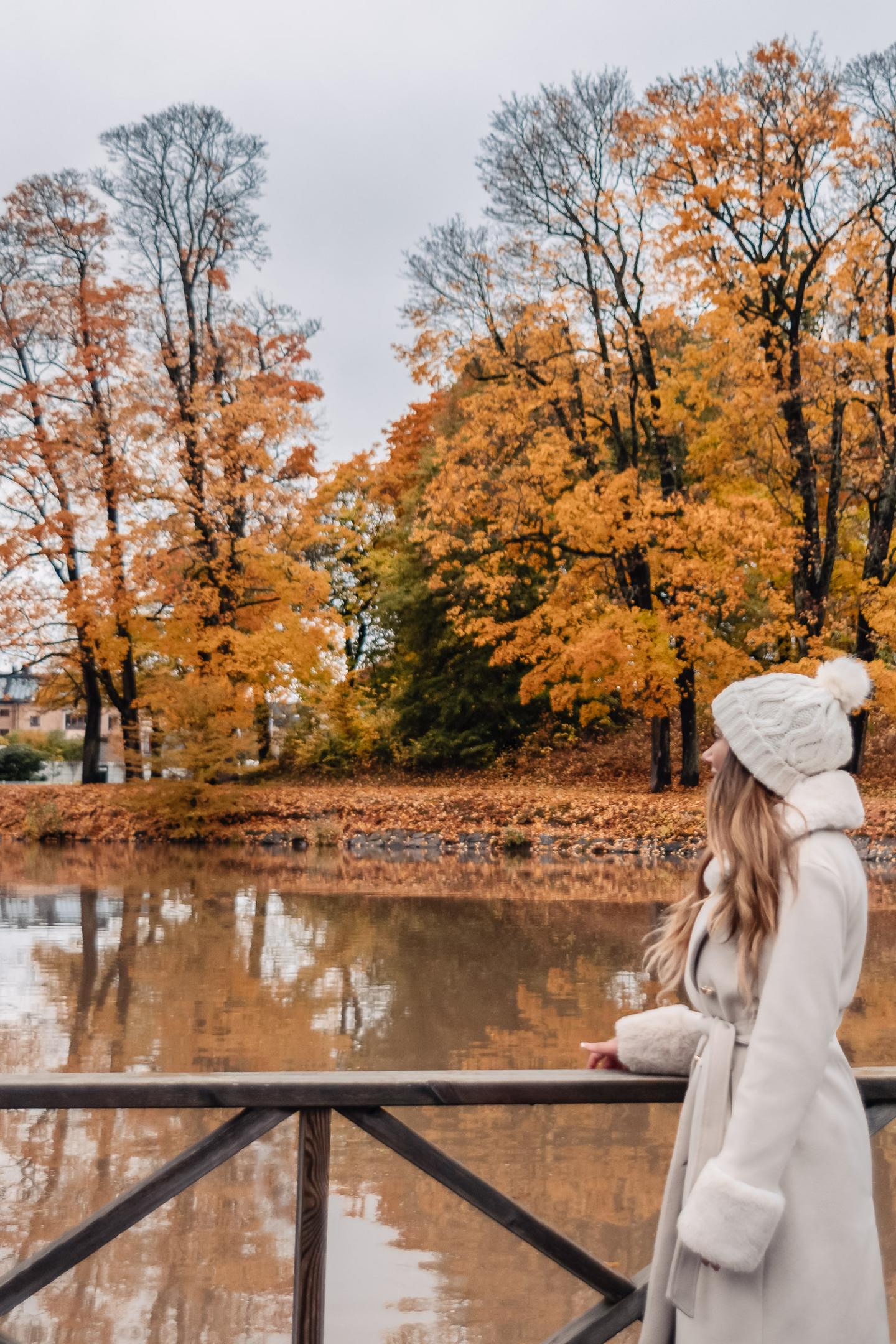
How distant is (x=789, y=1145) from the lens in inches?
78.5

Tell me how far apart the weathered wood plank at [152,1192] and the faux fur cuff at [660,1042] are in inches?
27.5

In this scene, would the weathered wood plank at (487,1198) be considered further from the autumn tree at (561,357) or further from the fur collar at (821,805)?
the autumn tree at (561,357)

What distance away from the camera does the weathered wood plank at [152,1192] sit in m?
2.38

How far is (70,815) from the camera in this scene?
73.4 feet

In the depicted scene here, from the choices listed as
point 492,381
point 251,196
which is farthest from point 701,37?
point 251,196

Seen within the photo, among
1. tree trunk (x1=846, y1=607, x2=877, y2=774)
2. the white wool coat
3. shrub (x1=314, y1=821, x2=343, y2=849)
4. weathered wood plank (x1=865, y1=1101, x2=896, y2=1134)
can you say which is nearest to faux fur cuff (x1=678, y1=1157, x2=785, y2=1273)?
the white wool coat

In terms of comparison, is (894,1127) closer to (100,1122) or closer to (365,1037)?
(365,1037)

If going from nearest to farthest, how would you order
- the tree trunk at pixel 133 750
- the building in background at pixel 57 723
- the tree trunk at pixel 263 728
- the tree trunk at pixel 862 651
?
the tree trunk at pixel 862 651 < the tree trunk at pixel 133 750 < the tree trunk at pixel 263 728 < the building in background at pixel 57 723

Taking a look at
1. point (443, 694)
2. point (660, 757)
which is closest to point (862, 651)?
point (660, 757)

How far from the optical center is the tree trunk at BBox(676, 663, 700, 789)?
22344 mm

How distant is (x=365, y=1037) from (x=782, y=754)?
643 centimetres

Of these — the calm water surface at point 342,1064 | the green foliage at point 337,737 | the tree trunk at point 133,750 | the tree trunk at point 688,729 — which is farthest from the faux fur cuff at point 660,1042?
the green foliage at point 337,737

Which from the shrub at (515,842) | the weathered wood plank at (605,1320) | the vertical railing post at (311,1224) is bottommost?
the shrub at (515,842)

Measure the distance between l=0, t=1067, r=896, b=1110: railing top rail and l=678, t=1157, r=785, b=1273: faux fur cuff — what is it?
34 cm
